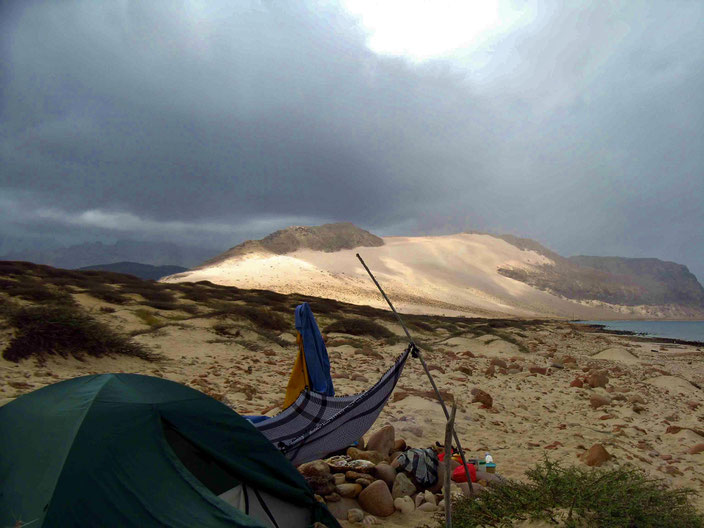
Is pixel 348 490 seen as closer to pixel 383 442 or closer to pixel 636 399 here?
pixel 383 442

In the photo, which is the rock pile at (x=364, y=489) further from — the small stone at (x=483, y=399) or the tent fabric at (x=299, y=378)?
the small stone at (x=483, y=399)

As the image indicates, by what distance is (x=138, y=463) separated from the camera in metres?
2.50

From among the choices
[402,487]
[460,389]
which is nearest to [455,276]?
[460,389]

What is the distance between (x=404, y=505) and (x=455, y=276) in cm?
9751

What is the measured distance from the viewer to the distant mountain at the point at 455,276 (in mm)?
68312

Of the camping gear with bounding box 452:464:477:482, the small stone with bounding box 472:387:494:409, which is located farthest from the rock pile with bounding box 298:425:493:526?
the small stone with bounding box 472:387:494:409

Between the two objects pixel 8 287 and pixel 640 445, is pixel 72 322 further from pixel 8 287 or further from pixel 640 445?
pixel 640 445

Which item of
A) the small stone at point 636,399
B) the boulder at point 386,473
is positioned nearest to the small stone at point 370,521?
the boulder at point 386,473

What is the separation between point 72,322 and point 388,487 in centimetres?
809

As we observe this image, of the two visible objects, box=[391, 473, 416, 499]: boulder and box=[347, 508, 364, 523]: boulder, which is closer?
box=[347, 508, 364, 523]: boulder

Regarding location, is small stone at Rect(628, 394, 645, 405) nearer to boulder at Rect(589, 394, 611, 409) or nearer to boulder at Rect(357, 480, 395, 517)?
boulder at Rect(589, 394, 611, 409)

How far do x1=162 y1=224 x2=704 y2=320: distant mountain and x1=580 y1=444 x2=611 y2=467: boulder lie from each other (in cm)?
5096

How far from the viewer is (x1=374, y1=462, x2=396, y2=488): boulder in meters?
4.16

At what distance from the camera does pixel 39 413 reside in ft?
9.36
